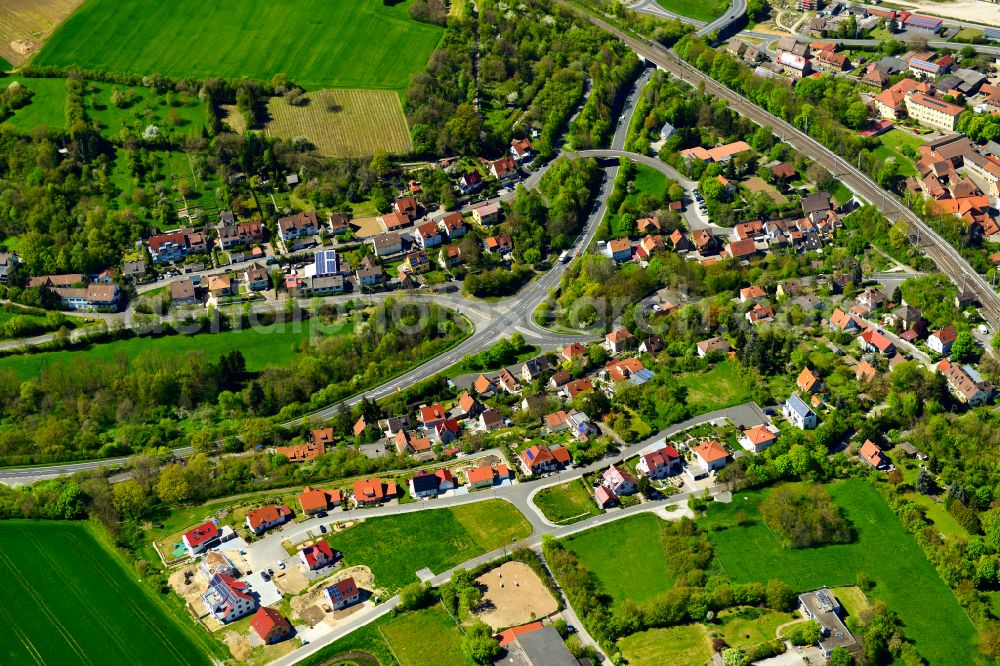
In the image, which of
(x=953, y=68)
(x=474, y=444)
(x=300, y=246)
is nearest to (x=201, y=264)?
(x=300, y=246)

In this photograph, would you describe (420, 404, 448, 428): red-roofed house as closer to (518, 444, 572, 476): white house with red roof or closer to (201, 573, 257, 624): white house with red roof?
(518, 444, 572, 476): white house with red roof

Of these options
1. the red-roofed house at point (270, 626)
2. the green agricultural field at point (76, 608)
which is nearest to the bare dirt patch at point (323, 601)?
the red-roofed house at point (270, 626)

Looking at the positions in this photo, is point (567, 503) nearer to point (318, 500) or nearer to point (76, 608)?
point (318, 500)

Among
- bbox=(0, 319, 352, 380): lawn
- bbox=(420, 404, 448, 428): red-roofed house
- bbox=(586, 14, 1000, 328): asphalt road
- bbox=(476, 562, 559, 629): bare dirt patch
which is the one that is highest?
bbox=(586, 14, 1000, 328): asphalt road

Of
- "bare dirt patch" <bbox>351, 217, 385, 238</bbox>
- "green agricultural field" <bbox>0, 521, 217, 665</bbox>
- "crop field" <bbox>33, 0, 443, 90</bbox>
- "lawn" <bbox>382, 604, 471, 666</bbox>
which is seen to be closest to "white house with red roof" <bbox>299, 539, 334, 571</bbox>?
"lawn" <bbox>382, 604, 471, 666</bbox>

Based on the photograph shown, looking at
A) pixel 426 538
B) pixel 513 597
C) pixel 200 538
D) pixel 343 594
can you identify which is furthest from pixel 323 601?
pixel 513 597

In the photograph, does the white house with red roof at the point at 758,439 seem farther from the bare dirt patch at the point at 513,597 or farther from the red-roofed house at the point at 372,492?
the red-roofed house at the point at 372,492
